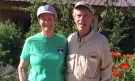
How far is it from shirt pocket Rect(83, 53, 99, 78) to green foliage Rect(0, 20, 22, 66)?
476cm

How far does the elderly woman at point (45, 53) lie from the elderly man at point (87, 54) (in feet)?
0.44

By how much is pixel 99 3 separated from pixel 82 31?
19.1 ft

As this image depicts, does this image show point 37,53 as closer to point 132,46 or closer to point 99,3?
point 99,3

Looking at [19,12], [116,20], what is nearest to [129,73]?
[116,20]

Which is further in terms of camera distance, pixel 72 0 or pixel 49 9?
pixel 72 0

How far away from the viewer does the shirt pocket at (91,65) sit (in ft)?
9.04

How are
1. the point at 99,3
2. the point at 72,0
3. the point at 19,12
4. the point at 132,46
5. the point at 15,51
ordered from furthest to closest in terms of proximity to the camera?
the point at 19,12
the point at 132,46
the point at 99,3
the point at 15,51
the point at 72,0

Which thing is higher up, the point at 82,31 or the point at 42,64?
the point at 82,31

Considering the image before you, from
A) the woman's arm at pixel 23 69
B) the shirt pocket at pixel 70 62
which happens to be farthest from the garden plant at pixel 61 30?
the shirt pocket at pixel 70 62

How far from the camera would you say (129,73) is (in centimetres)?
502

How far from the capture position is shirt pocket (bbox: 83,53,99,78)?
276 cm

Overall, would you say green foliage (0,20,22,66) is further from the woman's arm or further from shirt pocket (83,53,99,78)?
shirt pocket (83,53,99,78)

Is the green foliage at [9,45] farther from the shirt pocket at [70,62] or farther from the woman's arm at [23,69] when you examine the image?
the shirt pocket at [70,62]

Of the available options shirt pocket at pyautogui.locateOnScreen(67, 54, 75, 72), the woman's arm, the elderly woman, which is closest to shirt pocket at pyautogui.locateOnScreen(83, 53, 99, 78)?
shirt pocket at pyautogui.locateOnScreen(67, 54, 75, 72)
